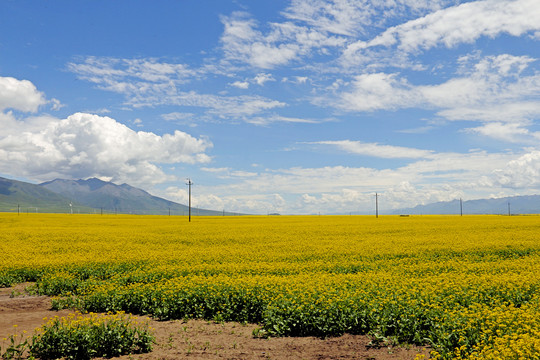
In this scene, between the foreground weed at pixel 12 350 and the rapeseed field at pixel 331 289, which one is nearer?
the foreground weed at pixel 12 350

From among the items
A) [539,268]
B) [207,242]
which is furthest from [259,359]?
[207,242]

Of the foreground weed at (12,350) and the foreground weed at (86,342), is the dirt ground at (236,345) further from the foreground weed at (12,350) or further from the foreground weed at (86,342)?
the foreground weed at (12,350)

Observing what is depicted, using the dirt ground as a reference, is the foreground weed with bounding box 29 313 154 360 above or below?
above

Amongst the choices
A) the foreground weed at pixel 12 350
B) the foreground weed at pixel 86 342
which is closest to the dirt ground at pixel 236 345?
the foreground weed at pixel 86 342

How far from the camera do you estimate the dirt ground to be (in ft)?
37.9

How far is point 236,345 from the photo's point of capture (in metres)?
12.8

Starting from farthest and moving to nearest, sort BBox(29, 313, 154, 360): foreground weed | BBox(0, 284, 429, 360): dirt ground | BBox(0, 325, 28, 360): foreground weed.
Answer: BBox(0, 284, 429, 360): dirt ground < BBox(29, 313, 154, 360): foreground weed < BBox(0, 325, 28, 360): foreground weed

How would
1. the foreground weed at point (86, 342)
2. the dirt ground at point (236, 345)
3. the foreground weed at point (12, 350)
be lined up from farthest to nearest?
the dirt ground at point (236, 345)
the foreground weed at point (86, 342)
the foreground weed at point (12, 350)

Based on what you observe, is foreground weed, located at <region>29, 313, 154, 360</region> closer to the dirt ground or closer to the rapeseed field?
the dirt ground

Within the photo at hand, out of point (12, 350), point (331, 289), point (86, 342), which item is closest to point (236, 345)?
point (86, 342)

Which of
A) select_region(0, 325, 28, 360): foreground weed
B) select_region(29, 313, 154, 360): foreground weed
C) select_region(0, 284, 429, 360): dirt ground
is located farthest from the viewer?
select_region(0, 284, 429, 360): dirt ground

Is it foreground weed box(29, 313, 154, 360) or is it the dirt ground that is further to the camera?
the dirt ground

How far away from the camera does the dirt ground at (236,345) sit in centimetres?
1155

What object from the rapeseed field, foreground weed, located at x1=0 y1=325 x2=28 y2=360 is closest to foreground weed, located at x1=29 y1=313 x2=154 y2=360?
foreground weed, located at x1=0 y1=325 x2=28 y2=360
